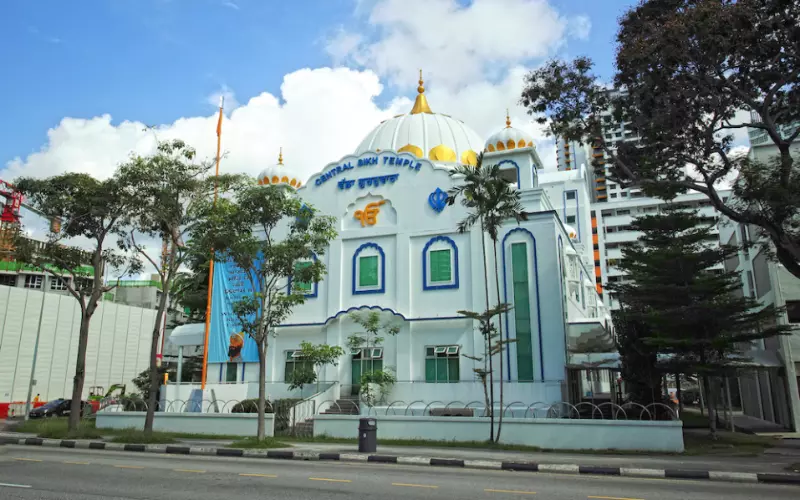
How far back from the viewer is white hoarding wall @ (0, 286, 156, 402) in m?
41.6

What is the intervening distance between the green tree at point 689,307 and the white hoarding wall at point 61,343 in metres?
40.7

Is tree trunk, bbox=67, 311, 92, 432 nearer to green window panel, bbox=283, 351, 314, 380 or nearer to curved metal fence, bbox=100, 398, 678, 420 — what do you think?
curved metal fence, bbox=100, 398, 678, 420

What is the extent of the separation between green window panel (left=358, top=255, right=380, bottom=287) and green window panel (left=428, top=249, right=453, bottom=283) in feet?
9.31

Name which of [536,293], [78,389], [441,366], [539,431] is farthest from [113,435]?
[536,293]

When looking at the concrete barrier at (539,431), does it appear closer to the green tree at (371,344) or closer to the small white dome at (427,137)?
the green tree at (371,344)

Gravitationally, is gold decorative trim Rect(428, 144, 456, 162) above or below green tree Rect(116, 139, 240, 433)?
above

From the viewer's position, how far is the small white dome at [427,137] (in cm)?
3262

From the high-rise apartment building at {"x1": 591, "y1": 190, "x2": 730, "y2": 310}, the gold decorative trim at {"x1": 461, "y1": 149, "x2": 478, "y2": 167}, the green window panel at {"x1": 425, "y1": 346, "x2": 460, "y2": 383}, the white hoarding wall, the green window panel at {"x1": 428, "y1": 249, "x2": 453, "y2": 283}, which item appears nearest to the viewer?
the green window panel at {"x1": 425, "y1": 346, "x2": 460, "y2": 383}

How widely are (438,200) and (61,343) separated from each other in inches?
1370

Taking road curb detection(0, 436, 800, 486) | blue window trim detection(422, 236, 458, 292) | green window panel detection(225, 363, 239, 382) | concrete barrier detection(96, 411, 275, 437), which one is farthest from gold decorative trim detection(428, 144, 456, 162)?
road curb detection(0, 436, 800, 486)

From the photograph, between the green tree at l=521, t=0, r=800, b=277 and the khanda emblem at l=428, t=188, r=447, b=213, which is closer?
the green tree at l=521, t=0, r=800, b=277

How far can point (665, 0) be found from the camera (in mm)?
16219

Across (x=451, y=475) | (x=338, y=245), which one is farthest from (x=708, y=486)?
(x=338, y=245)

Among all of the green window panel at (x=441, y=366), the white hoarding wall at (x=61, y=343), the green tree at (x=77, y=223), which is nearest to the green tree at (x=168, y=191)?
the green tree at (x=77, y=223)
